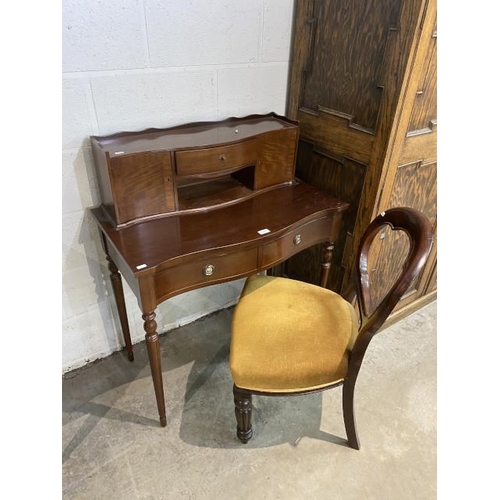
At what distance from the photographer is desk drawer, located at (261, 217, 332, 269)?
1279mm

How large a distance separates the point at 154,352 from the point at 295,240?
2.01ft

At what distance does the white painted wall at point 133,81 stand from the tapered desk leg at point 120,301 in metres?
0.09

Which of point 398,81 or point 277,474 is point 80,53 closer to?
point 398,81

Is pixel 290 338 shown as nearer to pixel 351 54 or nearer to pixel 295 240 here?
pixel 295 240

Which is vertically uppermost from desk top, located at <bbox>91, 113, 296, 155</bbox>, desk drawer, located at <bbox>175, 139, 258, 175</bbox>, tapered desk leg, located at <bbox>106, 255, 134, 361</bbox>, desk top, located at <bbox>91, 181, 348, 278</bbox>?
desk top, located at <bbox>91, 113, 296, 155</bbox>

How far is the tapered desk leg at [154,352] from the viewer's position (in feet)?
3.85

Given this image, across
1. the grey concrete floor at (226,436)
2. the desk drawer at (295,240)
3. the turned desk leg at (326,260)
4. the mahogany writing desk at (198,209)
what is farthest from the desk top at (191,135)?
the grey concrete floor at (226,436)

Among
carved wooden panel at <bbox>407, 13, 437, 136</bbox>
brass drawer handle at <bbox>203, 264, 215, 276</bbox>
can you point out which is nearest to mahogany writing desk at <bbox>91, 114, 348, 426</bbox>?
brass drawer handle at <bbox>203, 264, 215, 276</bbox>

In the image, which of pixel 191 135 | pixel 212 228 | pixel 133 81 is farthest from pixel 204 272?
pixel 133 81

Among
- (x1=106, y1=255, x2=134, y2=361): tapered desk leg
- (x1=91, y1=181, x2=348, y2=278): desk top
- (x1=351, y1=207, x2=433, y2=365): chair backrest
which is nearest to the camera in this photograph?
(x1=351, y1=207, x2=433, y2=365): chair backrest

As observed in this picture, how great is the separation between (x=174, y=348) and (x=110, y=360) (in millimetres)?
292

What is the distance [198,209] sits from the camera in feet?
4.35

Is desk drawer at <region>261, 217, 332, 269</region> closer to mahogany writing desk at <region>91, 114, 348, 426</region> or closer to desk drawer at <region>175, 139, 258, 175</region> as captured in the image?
mahogany writing desk at <region>91, 114, 348, 426</region>

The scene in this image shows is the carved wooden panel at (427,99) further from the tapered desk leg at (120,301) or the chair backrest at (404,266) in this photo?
the tapered desk leg at (120,301)
